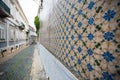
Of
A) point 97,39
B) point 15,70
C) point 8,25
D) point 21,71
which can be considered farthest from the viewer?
point 8,25

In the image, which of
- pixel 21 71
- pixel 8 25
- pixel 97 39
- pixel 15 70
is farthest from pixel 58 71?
pixel 8 25

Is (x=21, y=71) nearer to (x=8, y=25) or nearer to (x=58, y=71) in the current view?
(x=58, y=71)

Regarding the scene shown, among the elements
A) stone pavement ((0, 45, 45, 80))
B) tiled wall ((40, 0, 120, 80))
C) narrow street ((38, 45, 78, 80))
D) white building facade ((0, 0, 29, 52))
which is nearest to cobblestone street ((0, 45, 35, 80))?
stone pavement ((0, 45, 45, 80))

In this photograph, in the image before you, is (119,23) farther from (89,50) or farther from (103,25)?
(89,50)

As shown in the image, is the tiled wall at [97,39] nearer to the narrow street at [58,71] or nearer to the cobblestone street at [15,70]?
the narrow street at [58,71]

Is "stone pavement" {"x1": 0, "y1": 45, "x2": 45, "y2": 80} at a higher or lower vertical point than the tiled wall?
lower

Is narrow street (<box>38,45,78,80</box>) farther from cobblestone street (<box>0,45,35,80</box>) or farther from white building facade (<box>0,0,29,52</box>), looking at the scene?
white building facade (<box>0,0,29,52</box>)

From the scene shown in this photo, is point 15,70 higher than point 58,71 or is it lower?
lower

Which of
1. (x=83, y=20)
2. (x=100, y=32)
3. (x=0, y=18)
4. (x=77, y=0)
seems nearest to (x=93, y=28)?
(x=100, y=32)

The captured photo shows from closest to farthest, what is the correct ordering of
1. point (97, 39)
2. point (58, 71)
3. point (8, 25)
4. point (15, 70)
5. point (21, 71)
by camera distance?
1. point (97, 39)
2. point (58, 71)
3. point (21, 71)
4. point (15, 70)
5. point (8, 25)

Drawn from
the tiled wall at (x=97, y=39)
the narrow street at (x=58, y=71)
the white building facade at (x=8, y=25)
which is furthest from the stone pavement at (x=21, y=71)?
the white building facade at (x=8, y=25)

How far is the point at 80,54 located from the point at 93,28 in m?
0.37

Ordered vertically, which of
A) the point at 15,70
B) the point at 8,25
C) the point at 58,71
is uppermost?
the point at 8,25

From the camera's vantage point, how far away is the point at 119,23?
0.81m
